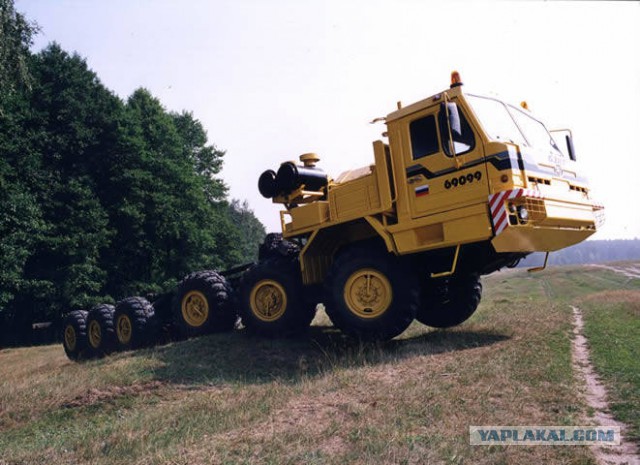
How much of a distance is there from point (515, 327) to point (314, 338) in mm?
3974

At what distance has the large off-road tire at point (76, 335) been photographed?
1405cm

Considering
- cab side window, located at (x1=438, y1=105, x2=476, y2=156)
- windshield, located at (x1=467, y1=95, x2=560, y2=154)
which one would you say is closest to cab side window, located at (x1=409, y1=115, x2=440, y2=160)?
cab side window, located at (x1=438, y1=105, x2=476, y2=156)

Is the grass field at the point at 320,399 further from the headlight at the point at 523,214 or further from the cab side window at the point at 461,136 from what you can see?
the cab side window at the point at 461,136

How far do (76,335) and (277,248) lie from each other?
7.09m

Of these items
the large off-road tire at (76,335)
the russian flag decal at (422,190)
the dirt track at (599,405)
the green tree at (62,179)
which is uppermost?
the green tree at (62,179)

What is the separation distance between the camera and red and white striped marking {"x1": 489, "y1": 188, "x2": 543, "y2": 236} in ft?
24.5

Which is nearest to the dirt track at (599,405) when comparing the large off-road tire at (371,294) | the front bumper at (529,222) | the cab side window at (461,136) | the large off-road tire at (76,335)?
the front bumper at (529,222)

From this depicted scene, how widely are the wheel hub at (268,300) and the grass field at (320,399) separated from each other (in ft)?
2.00

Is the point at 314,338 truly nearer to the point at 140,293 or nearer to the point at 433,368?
the point at 433,368

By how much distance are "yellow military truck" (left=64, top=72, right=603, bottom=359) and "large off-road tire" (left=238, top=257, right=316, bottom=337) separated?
0.02 metres

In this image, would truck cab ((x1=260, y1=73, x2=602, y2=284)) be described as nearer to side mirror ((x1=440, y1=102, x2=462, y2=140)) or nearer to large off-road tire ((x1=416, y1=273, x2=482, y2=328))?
side mirror ((x1=440, y1=102, x2=462, y2=140))

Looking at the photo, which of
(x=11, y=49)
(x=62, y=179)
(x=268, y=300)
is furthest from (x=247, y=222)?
(x=268, y=300)

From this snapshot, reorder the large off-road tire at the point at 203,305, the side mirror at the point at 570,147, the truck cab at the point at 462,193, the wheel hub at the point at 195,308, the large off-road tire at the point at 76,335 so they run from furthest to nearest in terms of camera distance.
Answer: the large off-road tire at the point at 76,335, the wheel hub at the point at 195,308, the large off-road tire at the point at 203,305, the side mirror at the point at 570,147, the truck cab at the point at 462,193

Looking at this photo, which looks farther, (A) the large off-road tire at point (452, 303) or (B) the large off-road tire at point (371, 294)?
(A) the large off-road tire at point (452, 303)
